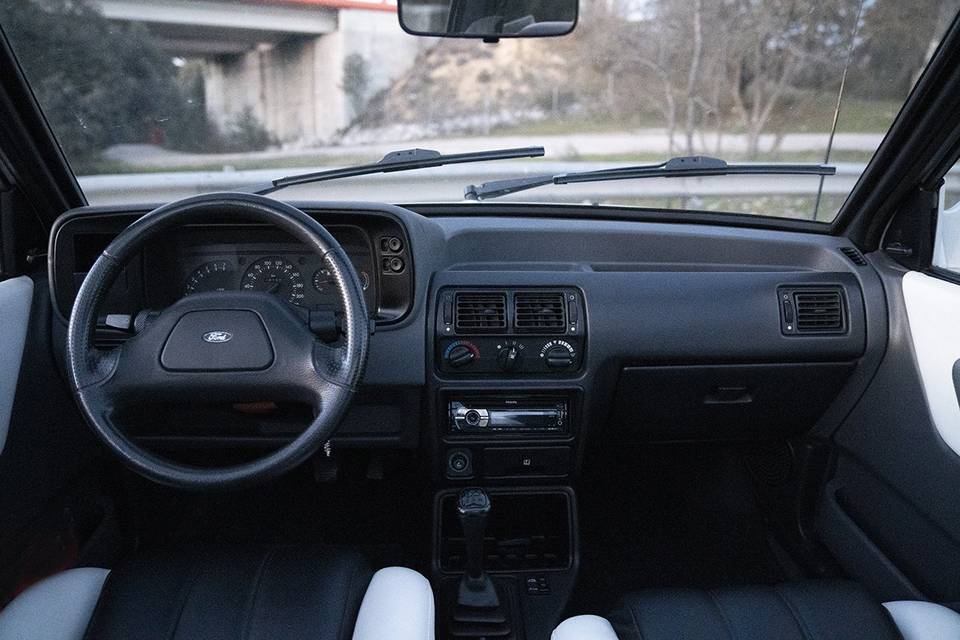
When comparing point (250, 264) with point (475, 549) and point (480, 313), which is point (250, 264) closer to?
point (480, 313)

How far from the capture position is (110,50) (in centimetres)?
231

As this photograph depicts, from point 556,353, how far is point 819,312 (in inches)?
33.7

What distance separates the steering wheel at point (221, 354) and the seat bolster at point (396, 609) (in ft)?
1.14

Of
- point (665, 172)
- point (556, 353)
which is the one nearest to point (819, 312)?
point (665, 172)

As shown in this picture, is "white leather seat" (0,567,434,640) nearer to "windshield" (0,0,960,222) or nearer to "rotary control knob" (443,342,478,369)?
"rotary control knob" (443,342,478,369)

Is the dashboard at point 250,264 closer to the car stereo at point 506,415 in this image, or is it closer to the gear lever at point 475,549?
the car stereo at point 506,415

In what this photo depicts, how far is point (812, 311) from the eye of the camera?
7.75 feet

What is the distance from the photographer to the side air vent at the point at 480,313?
2.20 meters

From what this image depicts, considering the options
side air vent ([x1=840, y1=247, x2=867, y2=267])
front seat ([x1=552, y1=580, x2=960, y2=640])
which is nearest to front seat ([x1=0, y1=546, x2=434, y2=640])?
front seat ([x1=552, y1=580, x2=960, y2=640])

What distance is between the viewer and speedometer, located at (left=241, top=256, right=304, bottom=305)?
2256mm

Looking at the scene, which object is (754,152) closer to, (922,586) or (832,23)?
(832,23)

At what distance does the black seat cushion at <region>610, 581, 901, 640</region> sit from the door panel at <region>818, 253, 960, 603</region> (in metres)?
0.53

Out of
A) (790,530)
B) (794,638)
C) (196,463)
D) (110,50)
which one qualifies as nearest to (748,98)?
(790,530)

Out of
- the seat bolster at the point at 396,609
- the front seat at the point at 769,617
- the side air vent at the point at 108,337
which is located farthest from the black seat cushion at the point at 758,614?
the side air vent at the point at 108,337
